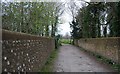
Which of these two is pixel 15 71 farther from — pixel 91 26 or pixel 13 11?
pixel 91 26

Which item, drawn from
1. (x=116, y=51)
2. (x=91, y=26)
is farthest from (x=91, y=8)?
(x=116, y=51)

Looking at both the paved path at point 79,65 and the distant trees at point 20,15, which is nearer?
the distant trees at point 20,15

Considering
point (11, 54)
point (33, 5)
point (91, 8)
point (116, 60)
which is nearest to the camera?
point (11, 54)

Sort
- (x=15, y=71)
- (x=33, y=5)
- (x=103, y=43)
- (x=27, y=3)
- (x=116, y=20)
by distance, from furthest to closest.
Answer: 1. (x=103, y=43)
2. (x=116, y=20)
3. (x=33, y=5)
4. (x=27, y=3)
5. (x=15, y=71)

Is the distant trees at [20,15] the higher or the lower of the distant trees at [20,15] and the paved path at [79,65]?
the higher

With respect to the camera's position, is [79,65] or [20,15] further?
[79,65]

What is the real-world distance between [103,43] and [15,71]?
530 inches

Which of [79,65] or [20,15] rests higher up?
[20,15]

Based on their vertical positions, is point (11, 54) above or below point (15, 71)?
above

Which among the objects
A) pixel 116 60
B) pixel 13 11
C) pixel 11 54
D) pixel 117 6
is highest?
pixel 117 6

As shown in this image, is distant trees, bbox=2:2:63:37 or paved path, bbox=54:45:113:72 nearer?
distant trees, bbox=2:2:63:37

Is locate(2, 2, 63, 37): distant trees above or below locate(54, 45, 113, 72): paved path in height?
above

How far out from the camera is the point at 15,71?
4.17 m

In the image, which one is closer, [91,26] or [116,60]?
[116,60]
